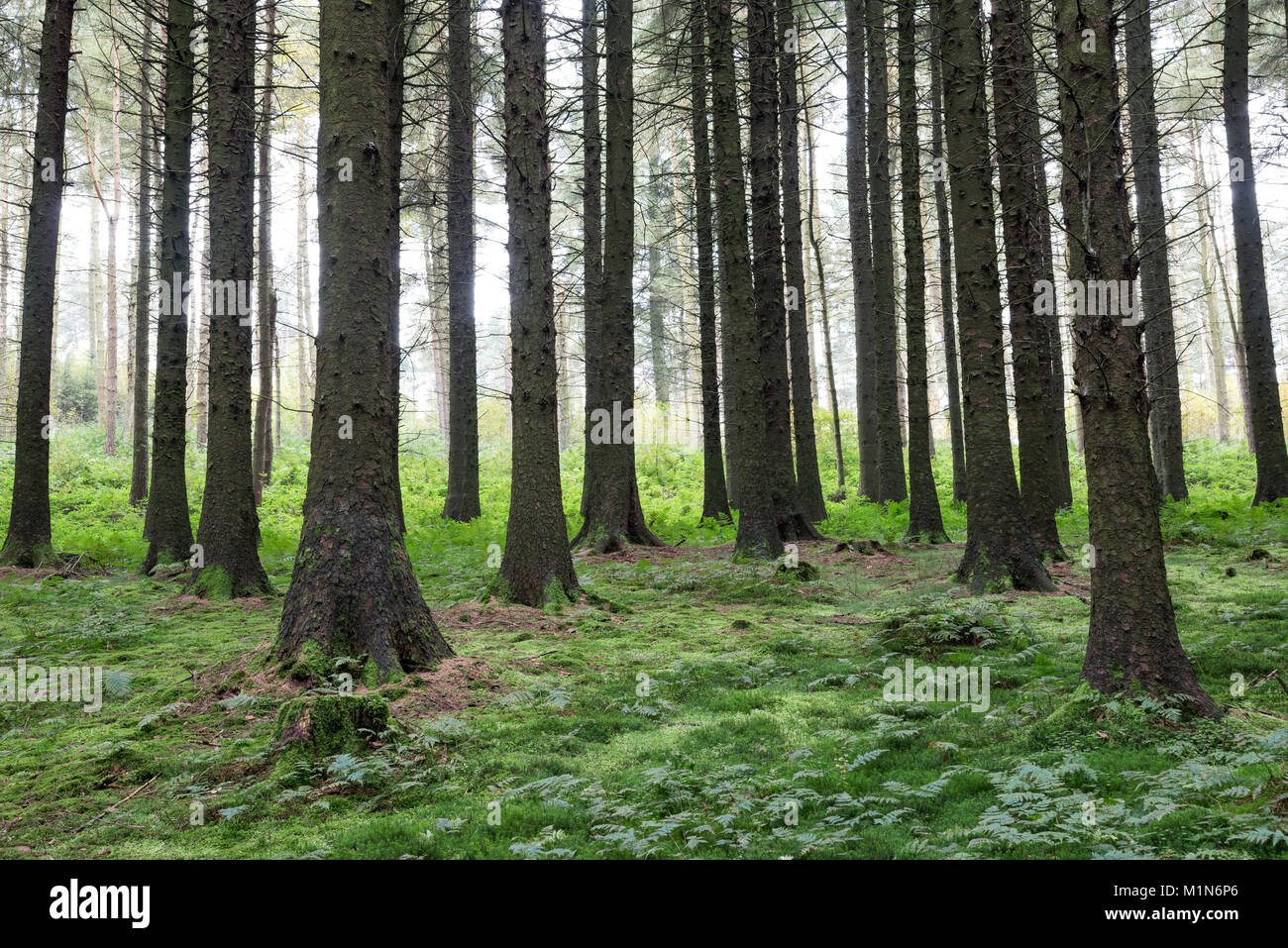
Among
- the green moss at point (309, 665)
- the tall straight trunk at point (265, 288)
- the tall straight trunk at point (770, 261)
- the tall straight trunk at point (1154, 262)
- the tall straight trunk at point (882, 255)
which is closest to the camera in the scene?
the green moss at point (309, 665)

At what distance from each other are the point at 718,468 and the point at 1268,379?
32.9ft

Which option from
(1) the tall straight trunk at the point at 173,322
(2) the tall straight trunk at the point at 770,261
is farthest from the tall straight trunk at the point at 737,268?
(1) the tall straight trunk at the point at 173,322

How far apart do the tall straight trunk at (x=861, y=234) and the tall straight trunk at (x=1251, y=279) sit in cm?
643

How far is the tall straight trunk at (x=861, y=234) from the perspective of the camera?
17250mm

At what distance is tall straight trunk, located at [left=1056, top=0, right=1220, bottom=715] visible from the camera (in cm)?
Result: 453

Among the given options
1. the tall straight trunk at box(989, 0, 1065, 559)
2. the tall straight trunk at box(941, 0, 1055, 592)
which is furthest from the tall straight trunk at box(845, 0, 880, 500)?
the tall straight trunk at box(941, 0, 1055, 592)

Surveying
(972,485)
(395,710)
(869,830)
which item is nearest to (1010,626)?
(972,485)

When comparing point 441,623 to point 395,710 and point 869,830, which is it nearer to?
point 395,710

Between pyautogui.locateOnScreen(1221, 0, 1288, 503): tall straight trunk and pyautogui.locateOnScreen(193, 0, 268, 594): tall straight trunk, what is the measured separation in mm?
15984

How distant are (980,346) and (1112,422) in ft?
14.7

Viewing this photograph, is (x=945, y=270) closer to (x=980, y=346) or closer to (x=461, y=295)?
(x=980, y=346)

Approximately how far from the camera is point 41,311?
11945 millimetres

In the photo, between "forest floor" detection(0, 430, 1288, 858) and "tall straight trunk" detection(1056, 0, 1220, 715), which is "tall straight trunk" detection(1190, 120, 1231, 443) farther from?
"tall straight trunk" detection(1056, 0, 1220, 715)

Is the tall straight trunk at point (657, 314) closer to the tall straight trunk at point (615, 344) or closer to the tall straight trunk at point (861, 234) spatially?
the tall straight trunk at point (861, 234)
